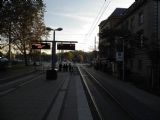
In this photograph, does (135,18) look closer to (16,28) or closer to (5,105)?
(16,28)

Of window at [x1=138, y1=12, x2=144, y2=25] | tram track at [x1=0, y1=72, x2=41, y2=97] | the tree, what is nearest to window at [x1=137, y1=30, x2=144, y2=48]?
window at [x1=138, y1=12, x2=144, y2=25]

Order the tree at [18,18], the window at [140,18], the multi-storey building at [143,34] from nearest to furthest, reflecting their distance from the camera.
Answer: the multi-storey building at [143,34]
the window at [140,18]
the tree at [18,18]

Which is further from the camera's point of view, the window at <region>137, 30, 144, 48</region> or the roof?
the roof

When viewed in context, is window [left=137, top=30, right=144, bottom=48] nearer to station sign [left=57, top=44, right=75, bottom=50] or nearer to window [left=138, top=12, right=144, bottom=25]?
window [left=138, top=12, right=144, bottom=25]

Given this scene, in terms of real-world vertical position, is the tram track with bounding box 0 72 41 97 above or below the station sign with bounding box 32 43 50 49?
below

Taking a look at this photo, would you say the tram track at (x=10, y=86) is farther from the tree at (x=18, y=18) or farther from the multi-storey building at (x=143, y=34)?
the tree at (x=18, y=18)

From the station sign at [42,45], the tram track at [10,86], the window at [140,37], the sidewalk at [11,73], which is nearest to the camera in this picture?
the tram track at [10,86]

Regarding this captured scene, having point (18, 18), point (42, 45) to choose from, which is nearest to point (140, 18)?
point (42, 45)

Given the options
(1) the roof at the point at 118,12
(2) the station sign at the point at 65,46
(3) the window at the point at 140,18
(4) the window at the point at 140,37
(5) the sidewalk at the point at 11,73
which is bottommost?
(5) the sidewalk at the point at 11,73

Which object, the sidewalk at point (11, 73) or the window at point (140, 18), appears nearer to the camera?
the sidewalk at point (11, 73)

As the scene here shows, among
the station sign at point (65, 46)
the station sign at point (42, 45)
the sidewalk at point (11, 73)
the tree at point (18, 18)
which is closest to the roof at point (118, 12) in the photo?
the tree at point (18, 18)

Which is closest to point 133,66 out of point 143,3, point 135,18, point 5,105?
point 135,18

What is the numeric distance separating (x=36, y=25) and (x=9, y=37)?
33.6ft

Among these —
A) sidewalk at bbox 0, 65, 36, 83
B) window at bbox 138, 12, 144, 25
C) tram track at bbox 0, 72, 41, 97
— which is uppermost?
window at bbox 138, 12, 144, 25
